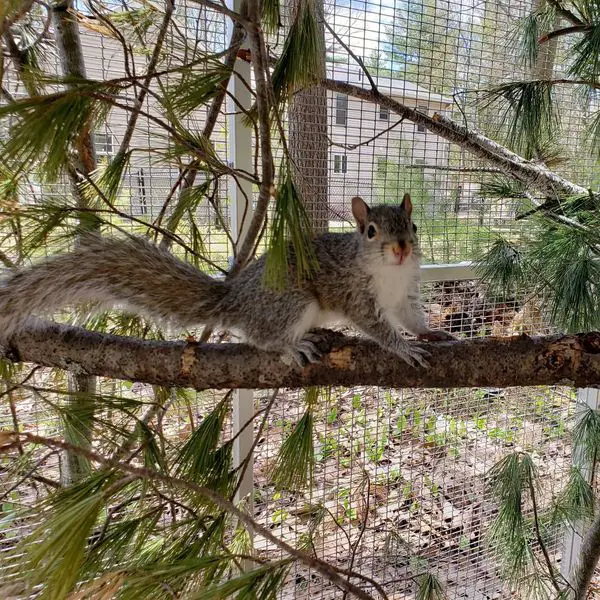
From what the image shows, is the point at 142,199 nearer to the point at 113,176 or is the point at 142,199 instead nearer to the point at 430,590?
the point at 113,176

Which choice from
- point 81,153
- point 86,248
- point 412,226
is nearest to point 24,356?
point 86,248

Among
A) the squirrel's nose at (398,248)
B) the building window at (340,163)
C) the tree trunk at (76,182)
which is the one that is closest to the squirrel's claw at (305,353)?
the squirrel's nose at (398,248)

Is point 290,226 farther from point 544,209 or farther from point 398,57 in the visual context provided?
point 398,57

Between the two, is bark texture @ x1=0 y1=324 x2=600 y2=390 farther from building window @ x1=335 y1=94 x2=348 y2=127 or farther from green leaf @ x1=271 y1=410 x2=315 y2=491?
building window @ x1=335 y1=94 x2=348 y2=127

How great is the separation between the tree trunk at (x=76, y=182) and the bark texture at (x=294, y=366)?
0.08m

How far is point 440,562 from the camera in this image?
1817 millimetres

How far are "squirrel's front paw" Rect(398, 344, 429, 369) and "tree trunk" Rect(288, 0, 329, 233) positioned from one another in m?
0.67

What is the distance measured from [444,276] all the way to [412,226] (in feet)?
2.13

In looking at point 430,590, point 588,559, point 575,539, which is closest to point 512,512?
point 588,559

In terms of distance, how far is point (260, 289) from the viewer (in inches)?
39.5

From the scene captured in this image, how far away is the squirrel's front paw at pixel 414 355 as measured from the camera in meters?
0.91

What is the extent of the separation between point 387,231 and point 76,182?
0.76 m

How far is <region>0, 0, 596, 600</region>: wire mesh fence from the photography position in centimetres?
159

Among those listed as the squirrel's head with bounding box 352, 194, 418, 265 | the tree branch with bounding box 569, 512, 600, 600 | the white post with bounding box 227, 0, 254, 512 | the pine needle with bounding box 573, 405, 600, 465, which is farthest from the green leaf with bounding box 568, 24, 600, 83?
the tree branch with bounding box 569, 512, 600, 600
